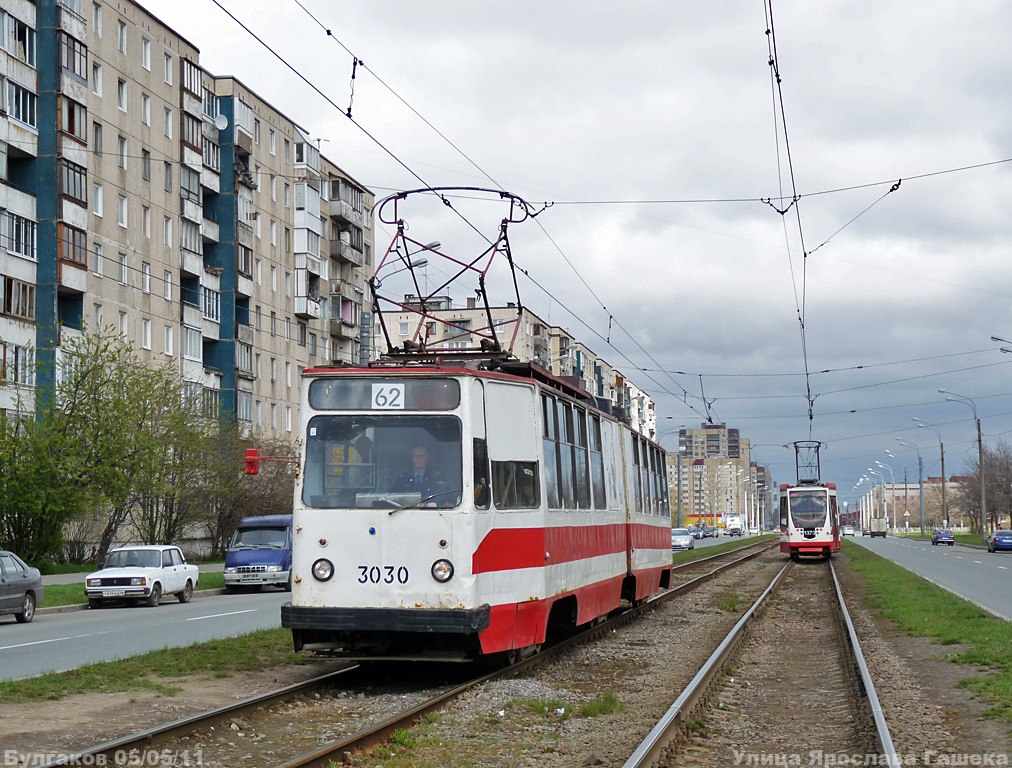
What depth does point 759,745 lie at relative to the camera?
383 inches

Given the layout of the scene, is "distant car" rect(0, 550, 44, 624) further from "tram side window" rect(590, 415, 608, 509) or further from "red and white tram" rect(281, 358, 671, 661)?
"red and white tram" rect(281, 358, 671, 661)

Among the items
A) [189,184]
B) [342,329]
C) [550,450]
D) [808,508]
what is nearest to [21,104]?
[189,184]

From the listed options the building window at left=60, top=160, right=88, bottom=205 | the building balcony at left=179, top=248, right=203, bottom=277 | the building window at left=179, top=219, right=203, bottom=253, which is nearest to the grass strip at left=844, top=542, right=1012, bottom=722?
the building window at left=60, top=160, right=88, bottom=205

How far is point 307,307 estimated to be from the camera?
2857 inches

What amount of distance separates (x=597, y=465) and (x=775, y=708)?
18.8 ft

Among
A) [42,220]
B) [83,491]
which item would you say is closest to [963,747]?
[83,491]

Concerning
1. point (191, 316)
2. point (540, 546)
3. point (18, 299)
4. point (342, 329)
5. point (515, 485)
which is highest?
point (342, 329)

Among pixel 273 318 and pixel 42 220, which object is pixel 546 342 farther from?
pixel 42 220

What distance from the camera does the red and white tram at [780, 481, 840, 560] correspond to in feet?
157

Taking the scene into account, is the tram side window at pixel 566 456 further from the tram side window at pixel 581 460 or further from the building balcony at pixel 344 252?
the building balcony at pixel 344 252

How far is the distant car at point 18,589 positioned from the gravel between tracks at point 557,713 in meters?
11.8

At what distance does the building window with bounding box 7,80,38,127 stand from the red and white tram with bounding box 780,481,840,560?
30680 mm

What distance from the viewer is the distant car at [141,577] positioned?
28.4 meters

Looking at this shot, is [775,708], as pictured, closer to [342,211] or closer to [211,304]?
[211,304]
